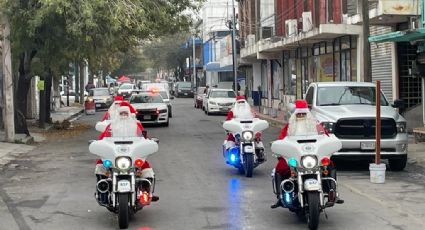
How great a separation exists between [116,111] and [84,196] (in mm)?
2448

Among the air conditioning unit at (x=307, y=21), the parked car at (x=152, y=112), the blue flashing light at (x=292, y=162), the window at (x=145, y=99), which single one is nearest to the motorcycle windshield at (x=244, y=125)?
the blue flashing light at (x=292, y=162)

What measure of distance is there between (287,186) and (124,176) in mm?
2005

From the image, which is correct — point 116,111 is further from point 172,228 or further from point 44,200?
point 44,200

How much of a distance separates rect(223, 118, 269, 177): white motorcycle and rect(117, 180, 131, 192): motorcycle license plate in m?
4.51

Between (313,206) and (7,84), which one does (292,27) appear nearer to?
(7,84)

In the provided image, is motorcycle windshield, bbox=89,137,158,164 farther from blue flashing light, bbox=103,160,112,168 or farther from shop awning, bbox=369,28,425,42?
shop awning, bbox=369,28,425,42

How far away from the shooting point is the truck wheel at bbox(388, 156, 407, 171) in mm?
12969

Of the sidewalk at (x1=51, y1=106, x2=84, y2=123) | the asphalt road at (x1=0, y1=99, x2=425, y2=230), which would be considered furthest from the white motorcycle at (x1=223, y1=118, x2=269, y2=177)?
the sidewalk at (x1=51, y1=106, x2=84, y2=123)

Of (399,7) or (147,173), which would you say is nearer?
(147,173)

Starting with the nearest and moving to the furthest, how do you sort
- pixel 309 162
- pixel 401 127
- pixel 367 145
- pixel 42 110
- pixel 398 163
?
1. pixel 309 162
2. pixel 367 145
3. pixel 401 127
4. pixel 398 163
5. pixel 42 110

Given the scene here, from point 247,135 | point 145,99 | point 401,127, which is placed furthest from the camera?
point 145,99

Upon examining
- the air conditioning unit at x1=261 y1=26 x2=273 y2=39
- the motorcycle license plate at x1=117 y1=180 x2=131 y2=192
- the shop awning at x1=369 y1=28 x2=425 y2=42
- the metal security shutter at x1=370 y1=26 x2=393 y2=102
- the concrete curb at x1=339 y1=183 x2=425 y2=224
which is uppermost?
the air conditioning unit at x1=261 y1=26 x2=273 y2=39

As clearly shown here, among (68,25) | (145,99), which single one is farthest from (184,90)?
(68,25)

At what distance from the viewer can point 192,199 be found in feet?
32.2
